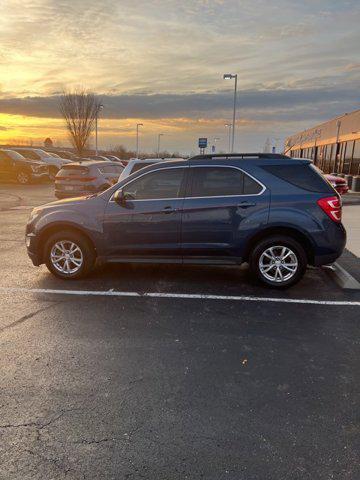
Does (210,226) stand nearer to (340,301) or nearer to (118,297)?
(118,297)

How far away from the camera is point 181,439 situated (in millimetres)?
2758

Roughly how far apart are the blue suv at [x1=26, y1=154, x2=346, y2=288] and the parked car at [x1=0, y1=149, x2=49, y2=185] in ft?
62.9

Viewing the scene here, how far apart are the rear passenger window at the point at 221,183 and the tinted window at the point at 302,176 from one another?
34cm

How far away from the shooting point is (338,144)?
115 feet

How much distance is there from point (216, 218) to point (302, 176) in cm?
134

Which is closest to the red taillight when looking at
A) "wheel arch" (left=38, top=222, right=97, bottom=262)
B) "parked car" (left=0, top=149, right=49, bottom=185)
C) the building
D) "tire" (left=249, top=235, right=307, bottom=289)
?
"tire" (left=249, top=235, right=307, bottom=289)

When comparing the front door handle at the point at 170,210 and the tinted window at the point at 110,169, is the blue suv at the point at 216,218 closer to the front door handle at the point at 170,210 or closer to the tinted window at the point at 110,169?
the front door handle at the point at 170,210

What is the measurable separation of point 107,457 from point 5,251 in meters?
6.23

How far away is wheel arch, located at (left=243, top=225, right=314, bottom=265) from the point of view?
577 cm

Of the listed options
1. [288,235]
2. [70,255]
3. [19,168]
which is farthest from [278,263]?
[19,168]

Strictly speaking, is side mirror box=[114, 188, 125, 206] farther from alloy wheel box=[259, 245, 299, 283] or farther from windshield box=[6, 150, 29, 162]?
windshield box=[6, 150, 29, 162]

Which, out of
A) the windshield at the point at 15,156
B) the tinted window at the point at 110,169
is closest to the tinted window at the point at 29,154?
the windshield at the point at 15,156

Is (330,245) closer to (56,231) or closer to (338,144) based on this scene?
(56,231)

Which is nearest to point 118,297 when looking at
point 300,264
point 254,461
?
point 300,264
